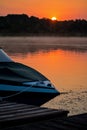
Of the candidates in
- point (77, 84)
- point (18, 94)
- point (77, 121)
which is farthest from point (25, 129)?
point (77, 84)

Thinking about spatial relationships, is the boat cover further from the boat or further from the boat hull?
the boat hull

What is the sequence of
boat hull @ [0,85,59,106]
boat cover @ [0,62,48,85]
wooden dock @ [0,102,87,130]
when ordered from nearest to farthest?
wooden dock @ [0,102,87,130] < boat hull @ [0,85,59,106] < boat cover @ [0,62,48,85]

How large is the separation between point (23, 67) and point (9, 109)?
5407 millimetres

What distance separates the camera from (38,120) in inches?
244

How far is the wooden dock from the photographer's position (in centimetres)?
568

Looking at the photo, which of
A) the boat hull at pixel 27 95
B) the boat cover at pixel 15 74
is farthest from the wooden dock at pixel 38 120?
the boat cover at pixel 15 74

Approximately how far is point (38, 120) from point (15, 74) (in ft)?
17.2

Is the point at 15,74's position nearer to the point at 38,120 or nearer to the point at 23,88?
the point at 23,88

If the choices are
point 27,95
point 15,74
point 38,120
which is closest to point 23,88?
point 27,95

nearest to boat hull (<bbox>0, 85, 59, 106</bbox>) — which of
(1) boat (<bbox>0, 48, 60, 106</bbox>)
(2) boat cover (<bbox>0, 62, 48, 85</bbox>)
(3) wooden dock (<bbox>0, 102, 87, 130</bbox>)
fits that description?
(1) boat (<bbox>0, 48, 60, 106</bbox>)

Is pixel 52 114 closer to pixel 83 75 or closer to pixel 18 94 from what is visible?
pixel 18 94

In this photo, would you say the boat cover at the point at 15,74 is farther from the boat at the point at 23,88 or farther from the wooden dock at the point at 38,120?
the wooden dock at the point at 38,120

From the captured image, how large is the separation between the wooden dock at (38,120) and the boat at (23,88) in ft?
13.4

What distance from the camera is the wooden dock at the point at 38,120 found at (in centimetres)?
568
